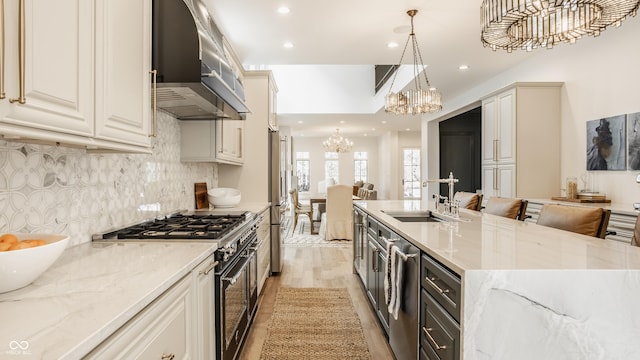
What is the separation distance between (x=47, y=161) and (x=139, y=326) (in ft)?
3.09

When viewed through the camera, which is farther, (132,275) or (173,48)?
(173,48)

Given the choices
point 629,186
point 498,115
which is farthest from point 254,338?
point 498,115

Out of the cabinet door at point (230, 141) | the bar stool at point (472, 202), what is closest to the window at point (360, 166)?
the bar stool at point (472, 202)

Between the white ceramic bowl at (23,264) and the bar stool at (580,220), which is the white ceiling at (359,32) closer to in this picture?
the bar stool at (580,220)

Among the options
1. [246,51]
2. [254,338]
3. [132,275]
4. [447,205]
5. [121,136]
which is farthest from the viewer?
[246,51]

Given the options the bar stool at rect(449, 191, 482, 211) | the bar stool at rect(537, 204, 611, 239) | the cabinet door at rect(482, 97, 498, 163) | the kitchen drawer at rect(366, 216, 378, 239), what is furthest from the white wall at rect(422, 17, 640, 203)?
the kitchen drawer at rect(366, 216, 378, 239)

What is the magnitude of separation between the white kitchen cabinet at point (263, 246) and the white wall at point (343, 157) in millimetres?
9068

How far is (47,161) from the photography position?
1.40 meters

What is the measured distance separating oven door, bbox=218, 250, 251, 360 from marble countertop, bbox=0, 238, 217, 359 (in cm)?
39

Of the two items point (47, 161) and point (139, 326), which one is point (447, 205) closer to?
point (139, 326)

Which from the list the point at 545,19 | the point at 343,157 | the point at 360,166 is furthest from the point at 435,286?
the point at 360,166

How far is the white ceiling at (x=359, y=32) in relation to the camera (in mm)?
2974

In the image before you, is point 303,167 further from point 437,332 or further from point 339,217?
point 437,332

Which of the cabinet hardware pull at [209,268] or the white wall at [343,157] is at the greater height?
the white wall at [343,157]
